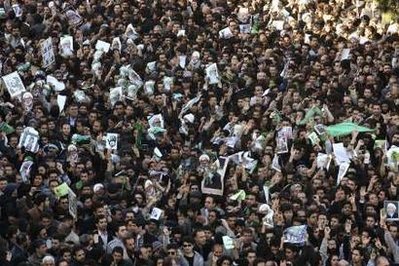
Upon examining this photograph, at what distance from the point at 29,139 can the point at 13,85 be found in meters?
2.17

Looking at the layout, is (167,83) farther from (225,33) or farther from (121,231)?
(121,231)

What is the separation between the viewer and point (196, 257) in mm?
12742

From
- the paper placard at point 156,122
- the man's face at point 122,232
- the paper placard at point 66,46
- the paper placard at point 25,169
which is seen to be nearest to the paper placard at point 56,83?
the paper placard at point 66,46

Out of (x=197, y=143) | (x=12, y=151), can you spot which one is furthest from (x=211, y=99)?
(x=12, y=151)

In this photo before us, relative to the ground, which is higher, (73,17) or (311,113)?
(73,17)

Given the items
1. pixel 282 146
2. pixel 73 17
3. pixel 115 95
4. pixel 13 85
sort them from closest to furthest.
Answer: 1. pixel 282 146
2. pixel 13 85
3. pixel 115 95
4. pixel 73 17

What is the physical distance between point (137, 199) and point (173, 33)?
282 inches

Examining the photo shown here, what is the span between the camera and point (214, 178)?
14953mm

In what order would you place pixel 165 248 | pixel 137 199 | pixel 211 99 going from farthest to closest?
1. pixel 211 99
2. pixel 137 199
3. pixel 165 248

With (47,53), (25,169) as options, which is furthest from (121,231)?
(47,53)

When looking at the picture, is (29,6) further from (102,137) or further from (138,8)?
(102,137)

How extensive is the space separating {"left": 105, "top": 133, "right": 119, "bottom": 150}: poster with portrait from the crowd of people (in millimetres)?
28

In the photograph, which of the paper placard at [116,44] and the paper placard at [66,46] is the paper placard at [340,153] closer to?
the paper placard at [116,44]

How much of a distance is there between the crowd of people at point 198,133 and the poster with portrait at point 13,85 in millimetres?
27
